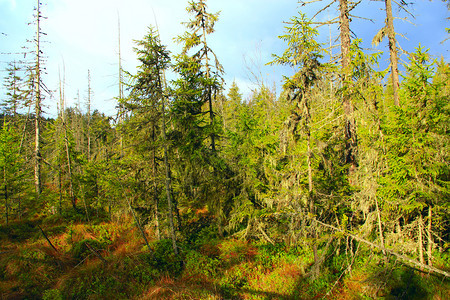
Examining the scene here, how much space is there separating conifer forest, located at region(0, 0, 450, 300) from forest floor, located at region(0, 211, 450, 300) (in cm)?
5

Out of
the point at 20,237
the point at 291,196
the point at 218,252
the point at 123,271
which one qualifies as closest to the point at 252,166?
the point at 291,196

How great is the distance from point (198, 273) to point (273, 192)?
4938mm

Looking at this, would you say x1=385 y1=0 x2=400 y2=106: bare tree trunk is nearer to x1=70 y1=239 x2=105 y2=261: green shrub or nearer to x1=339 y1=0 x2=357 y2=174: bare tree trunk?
x1=339 y1=0 x2=357 y2=174: bare tree trunk

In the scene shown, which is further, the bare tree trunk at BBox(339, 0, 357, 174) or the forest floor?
the bare tree trunk at BBox(339, 0, 357, 174)

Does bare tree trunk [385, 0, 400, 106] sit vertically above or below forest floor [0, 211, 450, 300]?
above

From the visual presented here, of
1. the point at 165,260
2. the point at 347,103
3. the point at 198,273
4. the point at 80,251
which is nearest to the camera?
the point at 347,103

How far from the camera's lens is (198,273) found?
963 centimetres

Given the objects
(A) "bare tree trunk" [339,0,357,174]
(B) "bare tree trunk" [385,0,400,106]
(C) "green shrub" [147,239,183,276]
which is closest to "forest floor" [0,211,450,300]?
(C) "green shrub" [147,239,183,276]

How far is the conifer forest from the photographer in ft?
22.5

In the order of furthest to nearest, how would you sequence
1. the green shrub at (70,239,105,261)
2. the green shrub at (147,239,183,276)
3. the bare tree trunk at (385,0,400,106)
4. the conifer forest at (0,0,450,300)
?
the bare tree trunk at (385,0,400,106) < the green shrub at (70,239,105,261) < the green shrub at (147,239,183,276) < the conifer forest at (0,0,450,300)

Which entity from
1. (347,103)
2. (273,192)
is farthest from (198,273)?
(347,103)

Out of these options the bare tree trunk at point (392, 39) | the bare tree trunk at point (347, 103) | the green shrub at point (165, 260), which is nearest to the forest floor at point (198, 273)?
the green shrub at point (165, 260)

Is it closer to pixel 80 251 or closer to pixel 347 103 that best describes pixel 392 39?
pixel 347 103

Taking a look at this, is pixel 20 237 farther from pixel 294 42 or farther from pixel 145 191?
pixel 294 42
